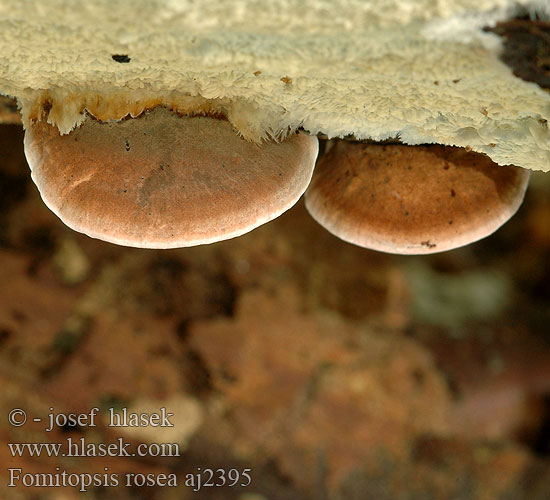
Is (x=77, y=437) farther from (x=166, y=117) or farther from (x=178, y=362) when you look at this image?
(x=166, y=117)

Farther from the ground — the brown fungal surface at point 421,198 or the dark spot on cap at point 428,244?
the brown fungal surface at point 421,198

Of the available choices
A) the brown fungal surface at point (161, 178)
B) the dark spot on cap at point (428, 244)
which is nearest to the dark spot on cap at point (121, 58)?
the brown fungal surface at point (161, 178)

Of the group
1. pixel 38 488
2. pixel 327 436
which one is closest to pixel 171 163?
pixel 38 488

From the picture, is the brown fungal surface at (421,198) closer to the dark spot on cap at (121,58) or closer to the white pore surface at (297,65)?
the white pore surface at (297,65)
